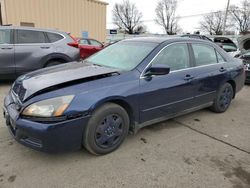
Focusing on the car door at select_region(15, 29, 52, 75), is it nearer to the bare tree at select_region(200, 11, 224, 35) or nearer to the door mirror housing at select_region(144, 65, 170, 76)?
the door mirror housing at select_region(144, 65, 170, 76)

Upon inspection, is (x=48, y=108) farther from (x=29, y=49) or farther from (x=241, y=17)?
A: (x=241, y=17)

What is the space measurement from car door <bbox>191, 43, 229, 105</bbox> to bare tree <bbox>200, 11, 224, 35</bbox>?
5724 centimetres

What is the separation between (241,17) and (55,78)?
58.5 meters

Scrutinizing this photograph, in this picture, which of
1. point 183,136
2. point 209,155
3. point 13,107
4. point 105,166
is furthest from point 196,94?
point 13,107

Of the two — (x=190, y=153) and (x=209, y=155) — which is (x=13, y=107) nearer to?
(x=190, y=153)

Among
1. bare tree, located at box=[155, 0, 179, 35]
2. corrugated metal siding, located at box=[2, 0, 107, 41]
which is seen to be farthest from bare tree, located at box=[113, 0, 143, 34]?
corrugated metal siding, located at box=[2, 0, 107, 41]

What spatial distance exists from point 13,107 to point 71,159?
0.95 m

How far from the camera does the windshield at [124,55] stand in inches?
133

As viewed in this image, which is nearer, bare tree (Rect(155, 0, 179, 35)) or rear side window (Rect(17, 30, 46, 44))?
rear side window (Rect(17, 30, 46, 44))

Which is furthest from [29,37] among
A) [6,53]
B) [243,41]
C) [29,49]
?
[243,41]

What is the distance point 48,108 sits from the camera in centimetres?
247

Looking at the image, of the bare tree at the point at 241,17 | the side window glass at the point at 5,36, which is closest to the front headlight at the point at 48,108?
the side window glass at the point at 5,36

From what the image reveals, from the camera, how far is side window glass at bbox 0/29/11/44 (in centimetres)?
605

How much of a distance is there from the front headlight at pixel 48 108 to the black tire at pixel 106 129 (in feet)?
1.24
